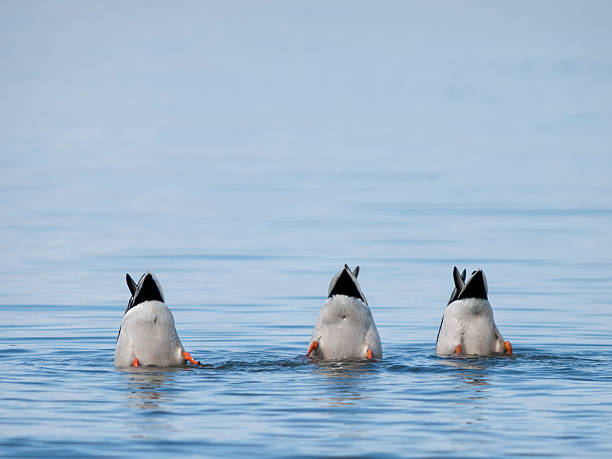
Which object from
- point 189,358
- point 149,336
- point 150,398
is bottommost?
point 150,398

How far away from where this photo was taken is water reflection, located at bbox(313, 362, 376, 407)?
11094 millimetres

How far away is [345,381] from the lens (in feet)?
39.1

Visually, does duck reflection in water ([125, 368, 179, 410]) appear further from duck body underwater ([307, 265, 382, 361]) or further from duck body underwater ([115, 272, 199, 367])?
duck body underwater ([307, 265, 382, 361])

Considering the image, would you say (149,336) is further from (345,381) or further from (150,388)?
(345,381)

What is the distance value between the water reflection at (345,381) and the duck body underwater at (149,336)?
1277mm

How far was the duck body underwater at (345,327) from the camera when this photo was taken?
43.2 feet

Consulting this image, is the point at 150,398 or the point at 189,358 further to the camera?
the point at 189,358

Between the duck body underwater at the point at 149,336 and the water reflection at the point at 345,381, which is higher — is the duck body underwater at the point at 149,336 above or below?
above

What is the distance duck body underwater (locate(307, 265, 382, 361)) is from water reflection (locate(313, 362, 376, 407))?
9.0 inches

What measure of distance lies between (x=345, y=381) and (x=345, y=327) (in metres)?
1.34

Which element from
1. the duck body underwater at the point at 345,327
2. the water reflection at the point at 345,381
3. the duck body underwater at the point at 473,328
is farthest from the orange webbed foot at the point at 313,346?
the duck body underwater at the point at 473,328

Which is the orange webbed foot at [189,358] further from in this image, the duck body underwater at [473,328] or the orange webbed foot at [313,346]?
the duck body underwater at [473,328]

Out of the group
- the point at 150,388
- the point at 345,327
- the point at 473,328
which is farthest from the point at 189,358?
the point at 473,328

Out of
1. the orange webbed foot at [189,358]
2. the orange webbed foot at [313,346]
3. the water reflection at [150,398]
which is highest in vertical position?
the orange webbed foot at [313,346]
